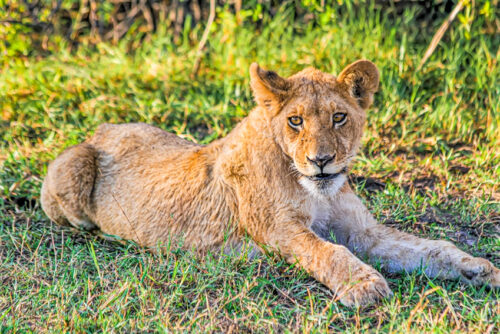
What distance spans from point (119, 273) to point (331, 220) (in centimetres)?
136

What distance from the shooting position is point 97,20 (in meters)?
8.46

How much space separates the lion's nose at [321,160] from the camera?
3538mm

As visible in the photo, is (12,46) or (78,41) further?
(78,41)

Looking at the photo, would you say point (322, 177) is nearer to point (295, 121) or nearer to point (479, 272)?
point (295, 121)

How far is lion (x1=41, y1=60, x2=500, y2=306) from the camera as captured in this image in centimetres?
362

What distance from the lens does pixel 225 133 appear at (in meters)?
6.02

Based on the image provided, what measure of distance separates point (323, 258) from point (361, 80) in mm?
1091

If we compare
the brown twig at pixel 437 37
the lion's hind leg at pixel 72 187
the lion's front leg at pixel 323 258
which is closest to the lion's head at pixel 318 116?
the lion's front leg at pixel 323 258

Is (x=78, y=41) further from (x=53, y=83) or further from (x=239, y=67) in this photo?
(x=239, y=67)

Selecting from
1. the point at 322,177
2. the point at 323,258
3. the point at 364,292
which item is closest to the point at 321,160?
the point at 322,177

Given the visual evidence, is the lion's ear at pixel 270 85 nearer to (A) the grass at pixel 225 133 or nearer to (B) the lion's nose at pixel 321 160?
(B) the lion's nose at pixel 321 160

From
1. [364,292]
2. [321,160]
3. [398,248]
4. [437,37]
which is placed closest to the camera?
[364,292]

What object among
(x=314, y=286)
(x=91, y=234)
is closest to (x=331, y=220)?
(x=314, y=286)

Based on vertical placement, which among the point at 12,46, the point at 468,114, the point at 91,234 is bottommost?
the point at 91,234
